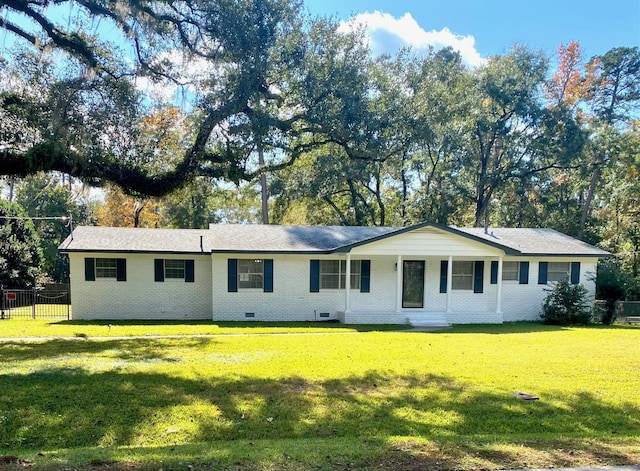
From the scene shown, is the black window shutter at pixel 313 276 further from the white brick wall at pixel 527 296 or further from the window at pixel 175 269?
the white brick wall at pixel 527 296

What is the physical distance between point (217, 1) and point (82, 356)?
822cm

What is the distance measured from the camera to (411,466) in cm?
375

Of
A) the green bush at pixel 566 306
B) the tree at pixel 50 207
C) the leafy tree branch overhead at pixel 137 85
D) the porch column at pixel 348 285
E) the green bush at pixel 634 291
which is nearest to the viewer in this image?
the leafy tree branch overhead at pixel 137 85

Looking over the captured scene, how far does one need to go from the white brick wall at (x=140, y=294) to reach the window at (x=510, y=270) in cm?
1245

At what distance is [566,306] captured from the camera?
1684 cm

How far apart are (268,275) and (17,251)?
16798 millimetres

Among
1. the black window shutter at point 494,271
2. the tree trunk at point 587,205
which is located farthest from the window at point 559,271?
the tree trunk at point 587,205

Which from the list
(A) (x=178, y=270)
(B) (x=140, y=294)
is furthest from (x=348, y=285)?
(B) (x=140, y=294)

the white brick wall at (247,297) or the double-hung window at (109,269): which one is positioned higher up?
the double-hung window at (109,269)

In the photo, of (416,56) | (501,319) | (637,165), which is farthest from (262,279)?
(637,165)

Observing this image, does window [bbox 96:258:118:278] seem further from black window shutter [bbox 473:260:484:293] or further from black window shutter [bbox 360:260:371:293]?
black window shutter [bbox 473:260:484:293]

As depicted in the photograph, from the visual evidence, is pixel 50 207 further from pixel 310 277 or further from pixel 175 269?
pixel 310 277

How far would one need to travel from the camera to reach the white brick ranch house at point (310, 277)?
16.4 metres

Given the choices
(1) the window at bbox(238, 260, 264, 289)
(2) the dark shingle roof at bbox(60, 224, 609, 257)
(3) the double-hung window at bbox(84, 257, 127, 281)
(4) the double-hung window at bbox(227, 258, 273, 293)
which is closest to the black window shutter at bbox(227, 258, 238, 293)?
(4) the double-hung window at bbox(227, 258, 273, 293)
